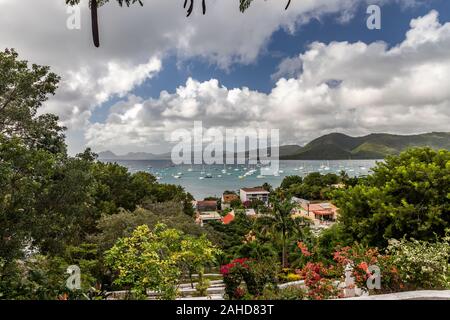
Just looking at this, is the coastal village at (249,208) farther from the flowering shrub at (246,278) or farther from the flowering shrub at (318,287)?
the flowering shrub at (318,287)

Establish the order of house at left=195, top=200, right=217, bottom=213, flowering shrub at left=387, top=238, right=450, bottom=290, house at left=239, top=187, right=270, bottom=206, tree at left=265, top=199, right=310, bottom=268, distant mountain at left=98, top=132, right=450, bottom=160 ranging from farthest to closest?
distant mountain at left=98, top=132, right=450, bottom=160 → house at left=239, top=187, right=270, bottom=206 → house at left=195, top=200, right=217, bottom=213 → tree at left=265, top=199, right=310, bottom=268 → flowering shrub at left=387, top=238, right=450, bottom=290

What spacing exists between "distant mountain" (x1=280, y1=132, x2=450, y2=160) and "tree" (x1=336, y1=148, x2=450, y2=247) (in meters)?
109

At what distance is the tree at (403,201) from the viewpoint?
747 cm

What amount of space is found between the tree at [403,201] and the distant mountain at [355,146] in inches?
4302

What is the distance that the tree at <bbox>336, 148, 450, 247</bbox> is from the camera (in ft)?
24.5

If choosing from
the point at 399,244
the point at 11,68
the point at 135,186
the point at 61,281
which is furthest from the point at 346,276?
the point at 135,186

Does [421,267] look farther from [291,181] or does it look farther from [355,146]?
[355,146]

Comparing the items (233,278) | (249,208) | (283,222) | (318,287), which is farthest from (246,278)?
(249,208)

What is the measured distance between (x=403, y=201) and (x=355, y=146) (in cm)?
14425

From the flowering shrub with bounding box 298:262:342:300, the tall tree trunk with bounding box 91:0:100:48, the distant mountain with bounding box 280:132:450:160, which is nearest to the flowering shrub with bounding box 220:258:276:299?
the flowering shrub with bounding box 298:262:342:300

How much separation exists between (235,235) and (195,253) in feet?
64.2

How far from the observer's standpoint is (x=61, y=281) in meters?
4.27

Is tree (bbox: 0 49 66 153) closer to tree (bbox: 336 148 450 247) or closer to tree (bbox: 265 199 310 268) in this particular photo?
tree (bbox: 336 148 450 247)
